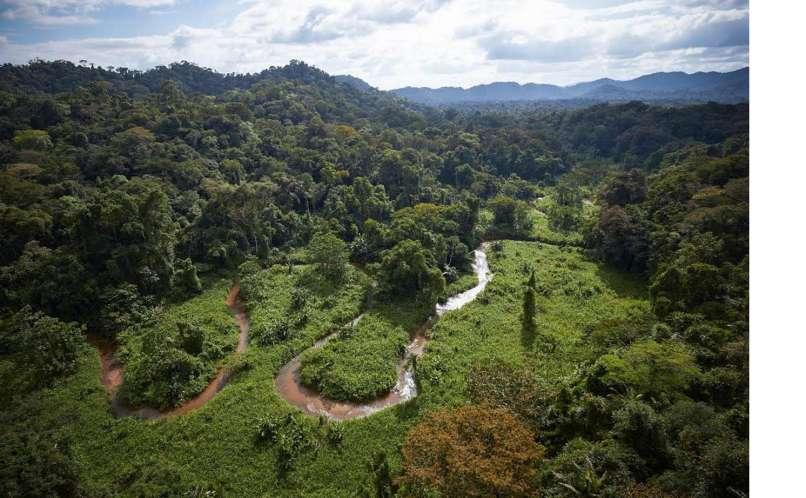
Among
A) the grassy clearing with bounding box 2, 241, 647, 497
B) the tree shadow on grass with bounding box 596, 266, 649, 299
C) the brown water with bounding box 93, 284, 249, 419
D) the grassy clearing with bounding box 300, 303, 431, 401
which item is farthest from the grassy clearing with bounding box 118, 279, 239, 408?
the tree shadow on grass with bounding box 596, 266, 649, 299

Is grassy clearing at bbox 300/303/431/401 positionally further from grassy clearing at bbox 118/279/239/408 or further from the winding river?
grassy clearing at bbox 118/279/239/408

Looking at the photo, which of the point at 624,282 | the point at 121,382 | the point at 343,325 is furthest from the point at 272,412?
the point at 624,282

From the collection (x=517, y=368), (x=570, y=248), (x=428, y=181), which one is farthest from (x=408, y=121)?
(x=517, y=368)

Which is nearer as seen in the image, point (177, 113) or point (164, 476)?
point (164, 476)

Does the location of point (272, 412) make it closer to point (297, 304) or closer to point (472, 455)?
point (297, 304)

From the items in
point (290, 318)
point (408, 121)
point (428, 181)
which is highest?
point (408, 121)

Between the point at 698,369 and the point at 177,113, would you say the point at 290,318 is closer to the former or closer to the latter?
the point at 698,369

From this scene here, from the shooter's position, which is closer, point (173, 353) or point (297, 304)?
point (173, 353)
